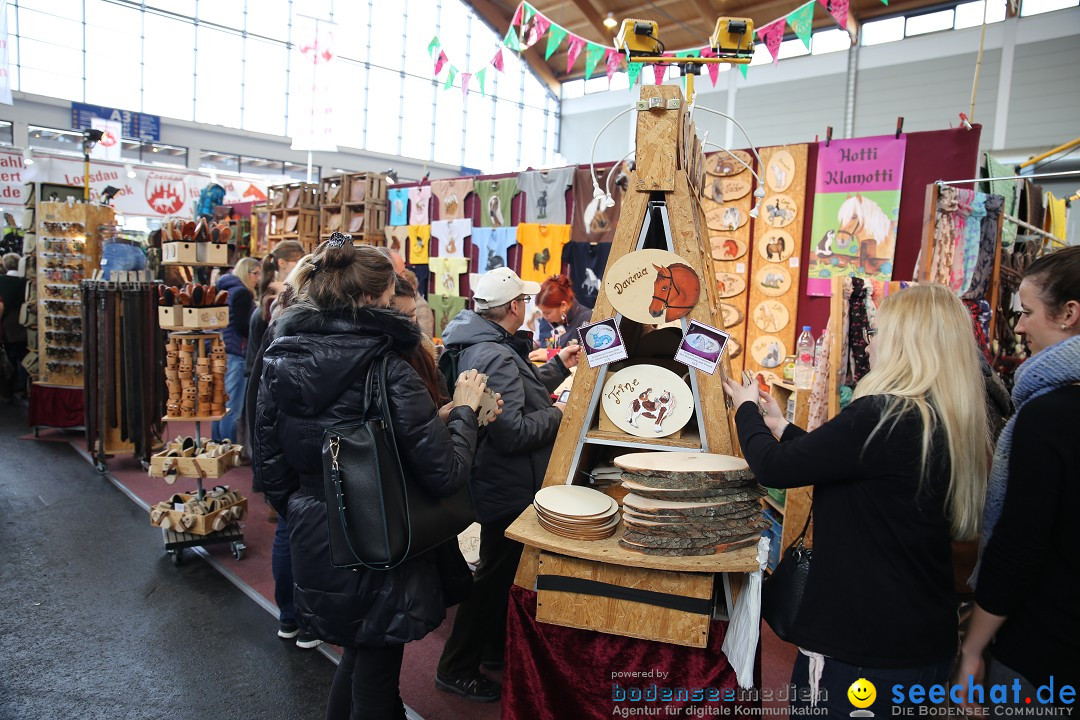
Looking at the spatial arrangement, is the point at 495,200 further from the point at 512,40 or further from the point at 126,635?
the point at 126,635

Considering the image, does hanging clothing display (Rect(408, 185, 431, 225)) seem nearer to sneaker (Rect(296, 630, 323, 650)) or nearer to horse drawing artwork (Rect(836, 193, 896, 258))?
horse drawing artwork (Rect(836, 193, 896, 258))

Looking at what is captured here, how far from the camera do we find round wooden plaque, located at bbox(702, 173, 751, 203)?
5617mm

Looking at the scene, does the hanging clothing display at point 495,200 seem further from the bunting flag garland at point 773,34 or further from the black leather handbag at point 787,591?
the black leather handbag at point 787,591

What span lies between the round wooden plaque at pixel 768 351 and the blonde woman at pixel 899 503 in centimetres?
447

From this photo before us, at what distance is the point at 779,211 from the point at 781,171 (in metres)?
0.33

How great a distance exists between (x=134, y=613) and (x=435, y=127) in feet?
60.7

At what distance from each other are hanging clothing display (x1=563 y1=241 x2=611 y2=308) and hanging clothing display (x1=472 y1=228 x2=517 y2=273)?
2.97 ft

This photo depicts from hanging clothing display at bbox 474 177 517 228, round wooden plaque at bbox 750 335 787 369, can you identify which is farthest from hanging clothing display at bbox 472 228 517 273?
round wooden plaque at bbox 750 335 787 369

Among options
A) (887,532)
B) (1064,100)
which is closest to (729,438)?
(887,532)

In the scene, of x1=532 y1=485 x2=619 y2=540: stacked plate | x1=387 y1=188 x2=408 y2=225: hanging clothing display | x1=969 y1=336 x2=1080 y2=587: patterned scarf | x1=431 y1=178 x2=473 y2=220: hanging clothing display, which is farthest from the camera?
x1=387 y1=188 x2=408 y2=225: hanging clothing display

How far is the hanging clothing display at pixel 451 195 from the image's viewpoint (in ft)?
26.5

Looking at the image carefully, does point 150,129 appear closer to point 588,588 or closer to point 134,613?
point 134,613

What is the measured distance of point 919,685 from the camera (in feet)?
4.48

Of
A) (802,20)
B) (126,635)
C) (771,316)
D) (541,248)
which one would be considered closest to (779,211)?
(771,316)
